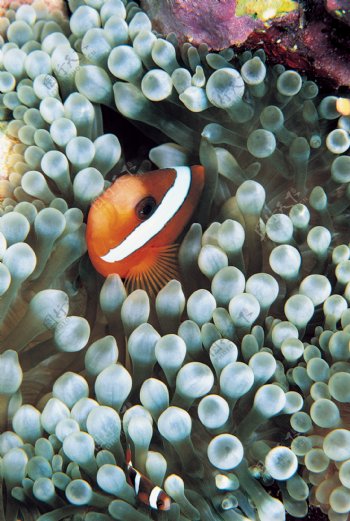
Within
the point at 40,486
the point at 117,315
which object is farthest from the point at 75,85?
the point at 40,486

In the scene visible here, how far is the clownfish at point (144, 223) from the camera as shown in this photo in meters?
1.17

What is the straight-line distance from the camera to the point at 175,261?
1216mm

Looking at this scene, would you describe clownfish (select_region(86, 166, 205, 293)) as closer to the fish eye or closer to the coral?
the fish eye

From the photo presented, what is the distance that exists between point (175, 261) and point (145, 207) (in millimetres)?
144

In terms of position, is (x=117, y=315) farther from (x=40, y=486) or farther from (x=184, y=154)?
(x=184, y=154)

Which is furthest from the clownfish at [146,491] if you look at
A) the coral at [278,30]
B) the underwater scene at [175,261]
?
the coral at [278,30]

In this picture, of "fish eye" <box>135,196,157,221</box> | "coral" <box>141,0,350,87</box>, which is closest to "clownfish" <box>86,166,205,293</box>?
"fish eye" <box>135,196,157,221</box>

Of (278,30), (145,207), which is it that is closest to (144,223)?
(145,207)

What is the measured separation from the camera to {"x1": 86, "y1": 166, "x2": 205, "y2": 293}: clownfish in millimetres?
1169

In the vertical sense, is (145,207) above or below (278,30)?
below

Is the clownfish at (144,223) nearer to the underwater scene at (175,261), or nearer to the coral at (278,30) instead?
the underwater scene at (175,261)

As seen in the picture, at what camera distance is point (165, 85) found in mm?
1252

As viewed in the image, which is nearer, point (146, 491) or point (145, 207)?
point (146, 491)

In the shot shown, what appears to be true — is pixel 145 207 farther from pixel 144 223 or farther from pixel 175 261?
pixel 175 261
